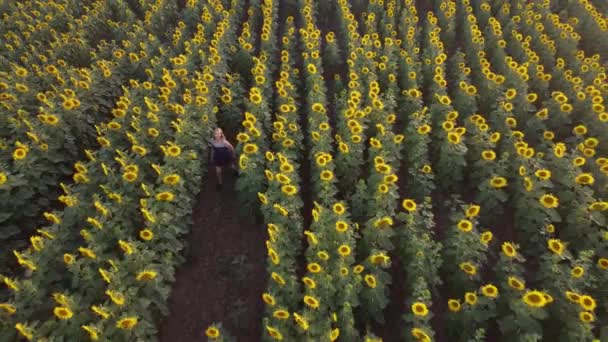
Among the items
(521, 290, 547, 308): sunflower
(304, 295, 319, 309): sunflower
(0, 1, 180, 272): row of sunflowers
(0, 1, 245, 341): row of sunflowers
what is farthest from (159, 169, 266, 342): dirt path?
(521, 290, 547, 308): sunflower

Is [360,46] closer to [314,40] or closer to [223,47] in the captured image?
[314,40]

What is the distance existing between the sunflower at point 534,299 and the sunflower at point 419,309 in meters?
1.25

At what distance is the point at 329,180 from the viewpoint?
6.33 meters

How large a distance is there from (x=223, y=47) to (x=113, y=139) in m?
4.48

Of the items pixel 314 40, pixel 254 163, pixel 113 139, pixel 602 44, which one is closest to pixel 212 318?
pixel 254 163

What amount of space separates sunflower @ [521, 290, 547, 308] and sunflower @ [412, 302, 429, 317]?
1.25m

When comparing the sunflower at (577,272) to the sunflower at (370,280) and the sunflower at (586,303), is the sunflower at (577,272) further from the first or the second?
the sunflower at (370,280)

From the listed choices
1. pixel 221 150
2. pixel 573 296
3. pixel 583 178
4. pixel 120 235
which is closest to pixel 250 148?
pixel 221 150

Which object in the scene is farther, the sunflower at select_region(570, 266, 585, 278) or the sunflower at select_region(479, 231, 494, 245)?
the sunflower at select_region(479, 231, 494, 245)

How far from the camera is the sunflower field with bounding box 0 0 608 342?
4.98 meters

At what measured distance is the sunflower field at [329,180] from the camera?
4.98m

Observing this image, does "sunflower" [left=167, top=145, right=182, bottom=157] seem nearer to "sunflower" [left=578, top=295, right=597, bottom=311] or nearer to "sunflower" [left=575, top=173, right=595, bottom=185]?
"sunflower" [left=578, top=295, right=597, bottom=311]

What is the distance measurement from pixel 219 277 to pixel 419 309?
3458 millimetres

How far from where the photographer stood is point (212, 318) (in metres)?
6.02
